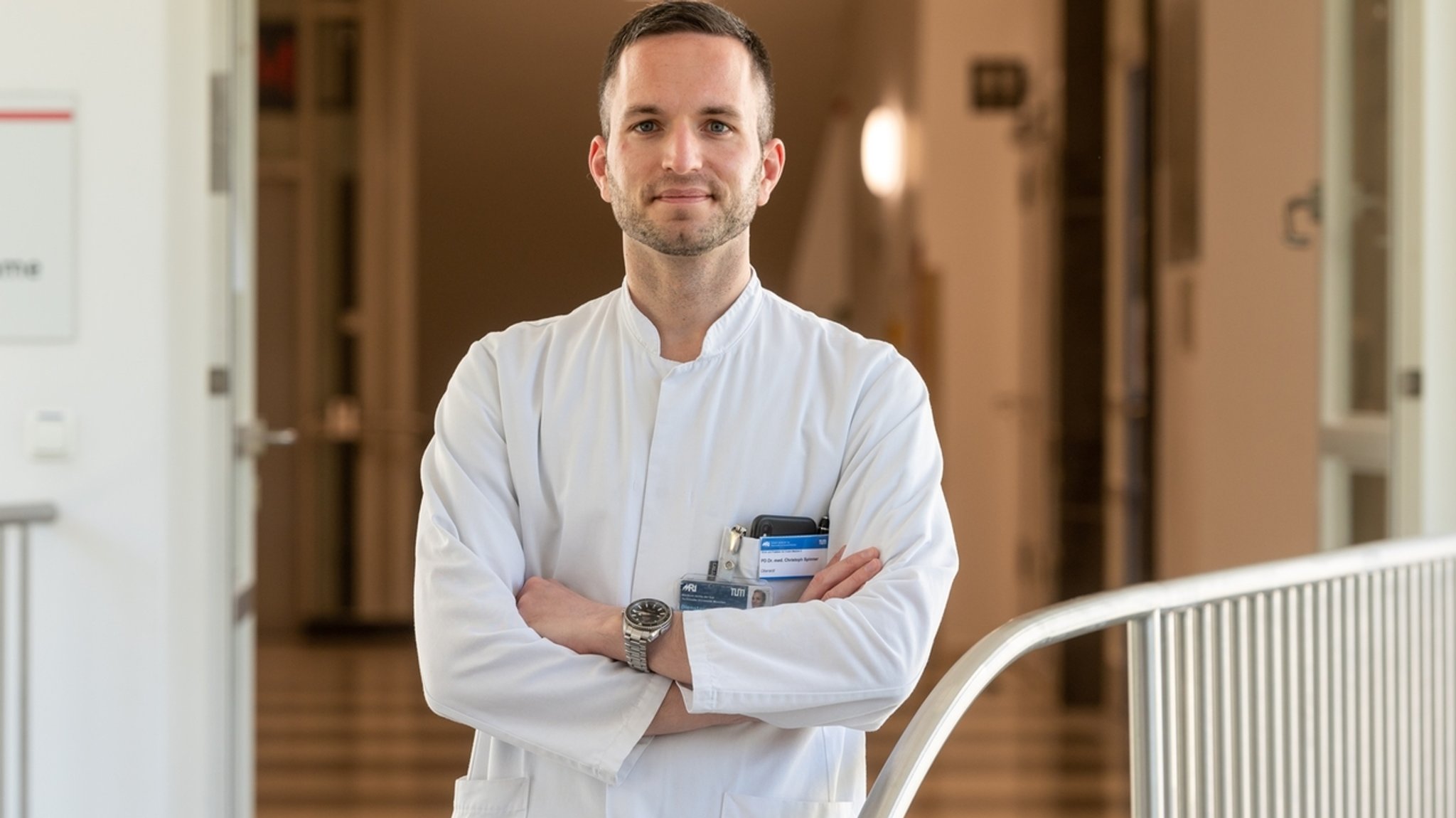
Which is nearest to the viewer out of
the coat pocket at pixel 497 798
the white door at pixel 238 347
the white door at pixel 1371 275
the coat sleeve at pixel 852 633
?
the coat sleeve at pixel 852 633

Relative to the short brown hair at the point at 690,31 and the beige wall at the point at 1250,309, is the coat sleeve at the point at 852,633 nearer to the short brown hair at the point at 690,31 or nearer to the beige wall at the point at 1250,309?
the short brown hair at the point at 690,31

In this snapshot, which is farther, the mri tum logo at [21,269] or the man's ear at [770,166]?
the mri tum logo at [21,269]

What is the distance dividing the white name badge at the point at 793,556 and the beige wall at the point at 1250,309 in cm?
276

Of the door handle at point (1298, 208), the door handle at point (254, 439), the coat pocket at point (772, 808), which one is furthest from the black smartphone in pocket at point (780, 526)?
the door handle at point (1298, 208)

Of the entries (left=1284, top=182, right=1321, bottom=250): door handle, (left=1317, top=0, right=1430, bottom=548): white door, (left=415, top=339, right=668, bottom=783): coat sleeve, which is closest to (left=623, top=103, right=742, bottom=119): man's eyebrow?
(left=415, top=339, right=668, bottom=783): coat sleeve

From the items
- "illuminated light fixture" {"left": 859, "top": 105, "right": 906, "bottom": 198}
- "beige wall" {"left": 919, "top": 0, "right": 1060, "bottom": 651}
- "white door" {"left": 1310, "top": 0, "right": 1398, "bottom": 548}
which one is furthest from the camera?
"illuminated light fixture" {"left": 859, "top": 105, "right": 906, "bottom": 198}

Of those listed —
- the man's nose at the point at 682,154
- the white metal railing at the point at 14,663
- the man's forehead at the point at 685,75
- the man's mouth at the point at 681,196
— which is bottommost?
the white metal railing at the point at 14,663

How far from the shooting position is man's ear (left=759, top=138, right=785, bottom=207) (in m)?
1.54

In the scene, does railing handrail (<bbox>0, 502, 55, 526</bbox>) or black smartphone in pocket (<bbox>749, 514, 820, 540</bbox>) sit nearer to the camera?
black smartphone in pocket (<bbox>749, 514, 820, 540</bbox>)

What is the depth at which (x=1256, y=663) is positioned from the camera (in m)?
1.89

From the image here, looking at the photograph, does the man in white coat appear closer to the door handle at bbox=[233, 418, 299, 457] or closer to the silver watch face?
the silver watch face

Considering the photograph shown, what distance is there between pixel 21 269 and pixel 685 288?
5.81ft

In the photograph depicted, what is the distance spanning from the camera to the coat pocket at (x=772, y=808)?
1436mm

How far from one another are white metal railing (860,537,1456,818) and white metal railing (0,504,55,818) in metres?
1.85
